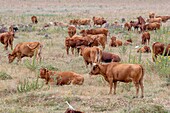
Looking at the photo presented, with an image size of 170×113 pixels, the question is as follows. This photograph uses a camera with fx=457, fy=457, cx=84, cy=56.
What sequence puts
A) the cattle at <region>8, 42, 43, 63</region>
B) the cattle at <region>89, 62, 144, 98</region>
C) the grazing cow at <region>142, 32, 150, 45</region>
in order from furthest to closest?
the grazing cow at <region>142, 32, 150, 45</region>, the cattle at <region>8, 42, 43, 63</region>, the cattle at <region>89, 62, 144, 98</region>

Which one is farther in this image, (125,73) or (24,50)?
(24,50)

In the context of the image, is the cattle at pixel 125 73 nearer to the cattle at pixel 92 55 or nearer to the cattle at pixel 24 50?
the cattle at pixel 92 55

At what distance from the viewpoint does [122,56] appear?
57.9 ft

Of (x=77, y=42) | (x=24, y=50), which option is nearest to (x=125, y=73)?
(x=24, y=50)

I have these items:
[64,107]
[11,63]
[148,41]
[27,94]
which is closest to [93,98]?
[64,107]

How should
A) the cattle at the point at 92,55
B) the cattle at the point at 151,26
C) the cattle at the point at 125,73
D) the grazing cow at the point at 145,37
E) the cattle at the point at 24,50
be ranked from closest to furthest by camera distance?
the cattle at the point at 125,73 < the cattle at the point at 92,55 < the cattle at the point at 24,50 < the grazing cow at the point at 145,37 < the cattle at the point at 151,26

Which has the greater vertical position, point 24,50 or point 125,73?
point 125,73

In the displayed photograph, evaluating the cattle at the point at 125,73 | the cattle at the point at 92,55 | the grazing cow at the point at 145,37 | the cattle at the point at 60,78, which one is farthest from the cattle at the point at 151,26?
the cattle at the point at 125,73

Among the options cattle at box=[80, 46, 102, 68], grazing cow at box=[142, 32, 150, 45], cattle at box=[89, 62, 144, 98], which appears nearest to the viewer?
cattle at box=[89, 62, 144, 98]

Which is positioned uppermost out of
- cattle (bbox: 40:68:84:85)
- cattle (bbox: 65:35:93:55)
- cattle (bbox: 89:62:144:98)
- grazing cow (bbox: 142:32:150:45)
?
cattle (bbox: 89:62:144:98)

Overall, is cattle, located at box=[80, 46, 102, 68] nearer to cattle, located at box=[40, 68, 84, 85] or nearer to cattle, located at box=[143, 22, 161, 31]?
cattle, located at box=[40, 68, 84, 85]

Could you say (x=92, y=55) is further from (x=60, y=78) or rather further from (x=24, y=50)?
(x=60, y=78)

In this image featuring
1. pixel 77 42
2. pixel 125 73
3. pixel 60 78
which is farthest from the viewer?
pixel 77 42

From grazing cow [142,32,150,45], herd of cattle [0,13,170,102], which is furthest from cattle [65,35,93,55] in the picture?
grazing cow [142,32,150,45]
